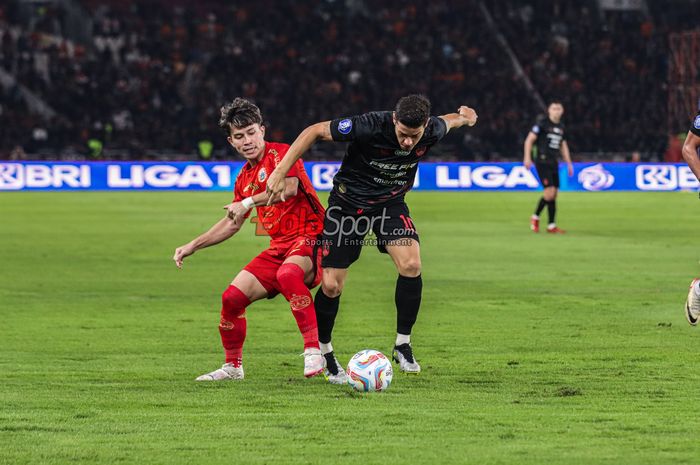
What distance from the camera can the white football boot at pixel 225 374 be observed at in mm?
7738

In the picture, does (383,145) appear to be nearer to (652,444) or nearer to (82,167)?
(652,444)

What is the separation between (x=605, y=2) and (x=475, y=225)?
27.0 metres

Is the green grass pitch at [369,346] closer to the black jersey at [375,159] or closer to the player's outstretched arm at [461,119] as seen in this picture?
the black jersey at [375,159]

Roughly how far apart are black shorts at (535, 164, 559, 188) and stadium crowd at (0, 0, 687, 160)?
1600 cm

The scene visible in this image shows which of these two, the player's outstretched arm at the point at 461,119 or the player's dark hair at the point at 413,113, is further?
the player's outstretched arm at the point at 461,119

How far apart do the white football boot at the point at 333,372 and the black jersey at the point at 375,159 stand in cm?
102

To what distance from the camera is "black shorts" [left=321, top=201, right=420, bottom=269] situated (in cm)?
781

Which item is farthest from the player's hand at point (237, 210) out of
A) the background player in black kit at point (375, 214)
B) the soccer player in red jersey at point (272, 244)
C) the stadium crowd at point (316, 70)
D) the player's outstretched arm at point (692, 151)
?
the stadium crowd at point (316, 70)

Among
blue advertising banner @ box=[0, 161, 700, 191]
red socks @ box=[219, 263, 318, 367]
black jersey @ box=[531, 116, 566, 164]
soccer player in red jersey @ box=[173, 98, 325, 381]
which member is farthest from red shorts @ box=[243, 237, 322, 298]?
blue advertising banner @ box=[0, 161, 700, 191]

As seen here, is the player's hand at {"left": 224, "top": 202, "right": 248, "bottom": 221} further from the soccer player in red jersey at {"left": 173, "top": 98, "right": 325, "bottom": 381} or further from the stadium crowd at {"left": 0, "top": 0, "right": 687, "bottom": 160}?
the stadium crowd at {"left": 0, "top": 0, "right": 687, "bottom": 160}

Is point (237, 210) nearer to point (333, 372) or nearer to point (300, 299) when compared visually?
point (300, 299)

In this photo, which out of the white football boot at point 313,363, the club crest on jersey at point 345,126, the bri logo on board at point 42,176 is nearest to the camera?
the club crest on jersey at point 345,126

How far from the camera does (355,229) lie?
26.0 feet

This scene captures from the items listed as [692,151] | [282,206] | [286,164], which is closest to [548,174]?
[692,151]
